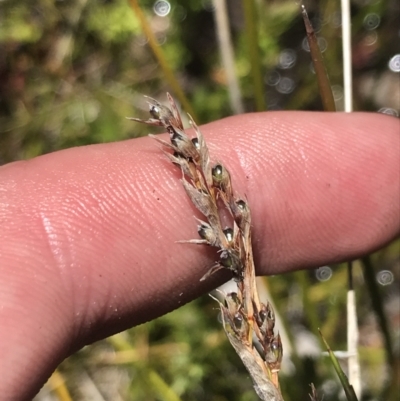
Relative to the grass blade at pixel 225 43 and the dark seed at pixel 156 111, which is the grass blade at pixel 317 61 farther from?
the grass blade at pixel 225 43

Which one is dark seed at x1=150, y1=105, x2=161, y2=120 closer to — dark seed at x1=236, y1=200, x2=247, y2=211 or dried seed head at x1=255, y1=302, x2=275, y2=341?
dark seed at x1=236, y1=200, x2=247, y2=211

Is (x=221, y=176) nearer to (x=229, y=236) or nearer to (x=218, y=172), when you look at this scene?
(x=218, y=172)

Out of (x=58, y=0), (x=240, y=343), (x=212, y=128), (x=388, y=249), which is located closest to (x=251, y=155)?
(x=212, y=128)

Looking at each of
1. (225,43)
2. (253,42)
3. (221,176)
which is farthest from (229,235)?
(225,43)

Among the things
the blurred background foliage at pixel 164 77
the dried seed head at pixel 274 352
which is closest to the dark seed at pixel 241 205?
the dried seed head at pixel 274 352

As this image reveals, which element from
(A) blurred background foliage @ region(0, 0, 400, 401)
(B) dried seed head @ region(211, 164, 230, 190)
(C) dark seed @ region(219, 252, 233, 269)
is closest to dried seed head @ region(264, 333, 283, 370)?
(C) dark seed @ region(219, 252, 233, 269)
